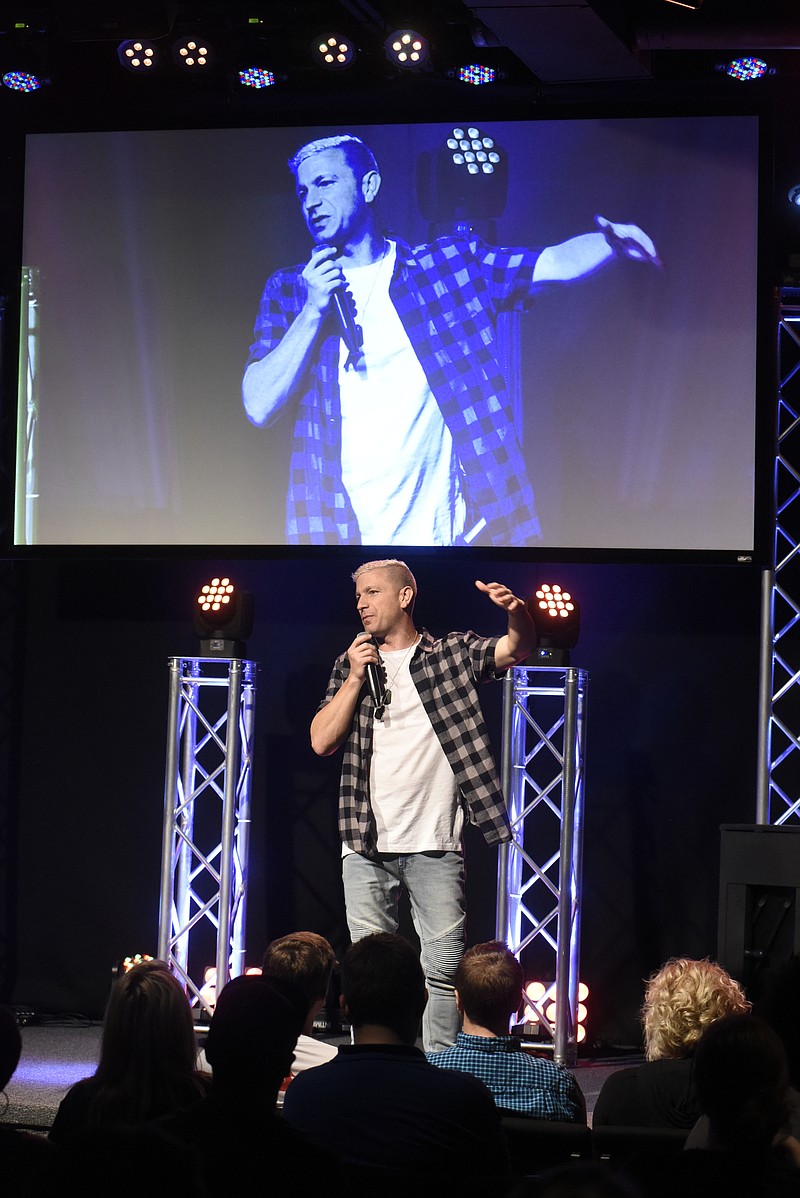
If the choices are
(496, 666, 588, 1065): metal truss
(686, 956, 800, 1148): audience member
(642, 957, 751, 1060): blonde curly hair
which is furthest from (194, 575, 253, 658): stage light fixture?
(686, 956, 800, 1148): audience member

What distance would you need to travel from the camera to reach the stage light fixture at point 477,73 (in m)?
5.74

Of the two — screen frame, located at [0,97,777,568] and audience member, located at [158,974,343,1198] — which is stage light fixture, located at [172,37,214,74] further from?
audience member, located at [158,974,343,1198]

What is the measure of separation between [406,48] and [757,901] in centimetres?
355

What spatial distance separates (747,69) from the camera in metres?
5.59

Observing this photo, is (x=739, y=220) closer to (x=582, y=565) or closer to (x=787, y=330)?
(x=787, y=330)

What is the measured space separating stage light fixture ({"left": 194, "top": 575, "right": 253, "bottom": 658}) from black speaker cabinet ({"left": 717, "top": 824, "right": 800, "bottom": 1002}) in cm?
202

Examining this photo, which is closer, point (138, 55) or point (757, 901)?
point (757, 901)

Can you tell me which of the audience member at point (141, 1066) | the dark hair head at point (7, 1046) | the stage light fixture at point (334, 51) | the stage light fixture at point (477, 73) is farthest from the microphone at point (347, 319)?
the dark hair head at point (7, 1046)

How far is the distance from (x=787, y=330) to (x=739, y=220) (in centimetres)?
48

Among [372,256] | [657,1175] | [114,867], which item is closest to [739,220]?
[372,256]

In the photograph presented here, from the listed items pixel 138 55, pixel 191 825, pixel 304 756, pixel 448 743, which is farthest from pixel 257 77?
pixel 191 825

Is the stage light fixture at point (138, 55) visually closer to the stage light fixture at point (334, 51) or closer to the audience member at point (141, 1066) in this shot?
the stage light fixture at point (334, 51)

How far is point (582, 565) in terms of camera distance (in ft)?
19.5

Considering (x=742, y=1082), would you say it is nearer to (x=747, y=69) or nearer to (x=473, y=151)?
(x=473, y=151)
